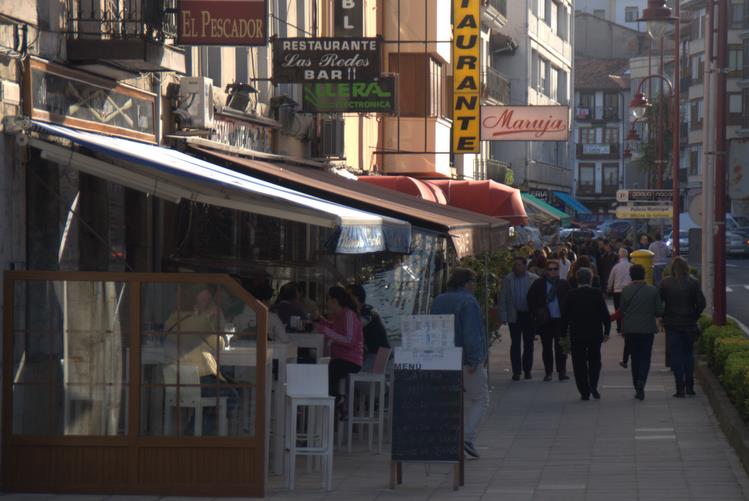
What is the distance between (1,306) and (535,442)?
5561 millimetres

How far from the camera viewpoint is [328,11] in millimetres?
24797

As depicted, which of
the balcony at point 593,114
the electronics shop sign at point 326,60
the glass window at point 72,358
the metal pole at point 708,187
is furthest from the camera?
the balcony at point 593,114

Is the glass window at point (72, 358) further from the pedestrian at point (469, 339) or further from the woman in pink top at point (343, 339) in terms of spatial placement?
the pedestrian at point (469, 339)

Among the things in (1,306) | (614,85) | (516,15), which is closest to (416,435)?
(1,306)

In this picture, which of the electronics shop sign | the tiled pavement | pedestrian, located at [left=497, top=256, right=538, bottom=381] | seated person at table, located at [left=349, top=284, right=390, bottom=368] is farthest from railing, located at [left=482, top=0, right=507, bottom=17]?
seated person at table, located at [left=349, top=284, right=390, bottom=368]

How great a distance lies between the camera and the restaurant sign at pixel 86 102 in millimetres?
11703

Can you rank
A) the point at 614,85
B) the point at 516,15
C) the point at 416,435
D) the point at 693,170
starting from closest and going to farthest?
the point at 416,435, the point at 516,15, the point at 693,170, the point at 614,85

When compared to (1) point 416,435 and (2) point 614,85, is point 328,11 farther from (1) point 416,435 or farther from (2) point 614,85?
(2) point 614,85

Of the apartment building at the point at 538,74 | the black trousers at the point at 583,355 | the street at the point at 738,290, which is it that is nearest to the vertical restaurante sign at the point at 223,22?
the black trousers at the point at 583,355

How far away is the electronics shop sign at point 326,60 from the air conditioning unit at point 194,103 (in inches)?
72.7

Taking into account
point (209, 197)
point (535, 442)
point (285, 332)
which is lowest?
point (535, 442)

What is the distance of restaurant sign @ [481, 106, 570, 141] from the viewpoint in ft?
88.2

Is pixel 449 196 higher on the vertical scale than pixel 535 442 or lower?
higher

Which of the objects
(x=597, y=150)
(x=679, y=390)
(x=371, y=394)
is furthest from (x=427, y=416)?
(x=597, y=150)
